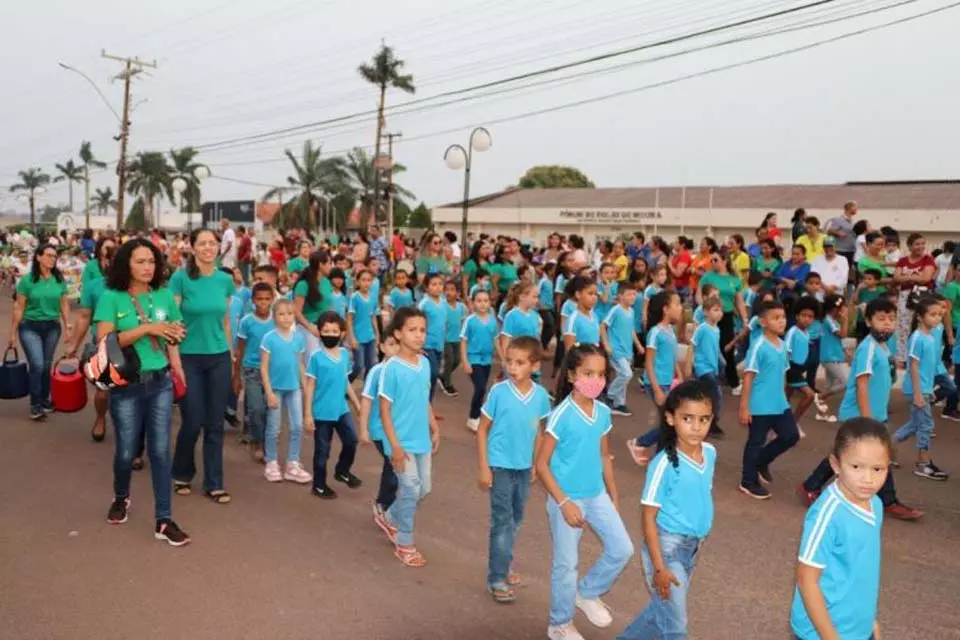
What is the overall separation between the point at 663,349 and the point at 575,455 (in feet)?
12.8

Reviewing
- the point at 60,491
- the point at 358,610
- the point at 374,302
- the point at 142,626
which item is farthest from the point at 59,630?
the point at 374,302

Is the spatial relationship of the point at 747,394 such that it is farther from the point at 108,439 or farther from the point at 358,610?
the point at 108,439

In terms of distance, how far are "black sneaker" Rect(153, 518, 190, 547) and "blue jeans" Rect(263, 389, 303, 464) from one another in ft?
5.19

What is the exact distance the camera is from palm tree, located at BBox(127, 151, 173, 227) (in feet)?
194

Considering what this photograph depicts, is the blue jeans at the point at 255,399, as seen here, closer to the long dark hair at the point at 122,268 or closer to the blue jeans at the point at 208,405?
the blue jeans at the point at 208,405

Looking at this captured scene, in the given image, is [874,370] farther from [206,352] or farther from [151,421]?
[151,421]

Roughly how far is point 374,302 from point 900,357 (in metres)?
6.97

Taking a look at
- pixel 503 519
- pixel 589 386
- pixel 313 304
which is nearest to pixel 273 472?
pixel 313 304

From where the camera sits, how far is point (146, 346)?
203 inches

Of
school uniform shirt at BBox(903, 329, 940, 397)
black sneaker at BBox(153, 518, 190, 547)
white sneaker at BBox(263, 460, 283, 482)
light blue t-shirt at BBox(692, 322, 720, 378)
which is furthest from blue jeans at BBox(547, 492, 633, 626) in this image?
school uniform shirt at BBox(903, 329, 940, 397)

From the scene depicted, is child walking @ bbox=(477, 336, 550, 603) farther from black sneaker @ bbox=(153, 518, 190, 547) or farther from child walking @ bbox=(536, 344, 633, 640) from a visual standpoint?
black sneaker @ bbox=(153, 518, 190, 547)

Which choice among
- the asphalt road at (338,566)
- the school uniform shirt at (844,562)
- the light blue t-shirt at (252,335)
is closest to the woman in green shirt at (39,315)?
the asphalt road at (338,566)

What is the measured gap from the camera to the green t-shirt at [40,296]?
8211 mm

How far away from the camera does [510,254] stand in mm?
13367
